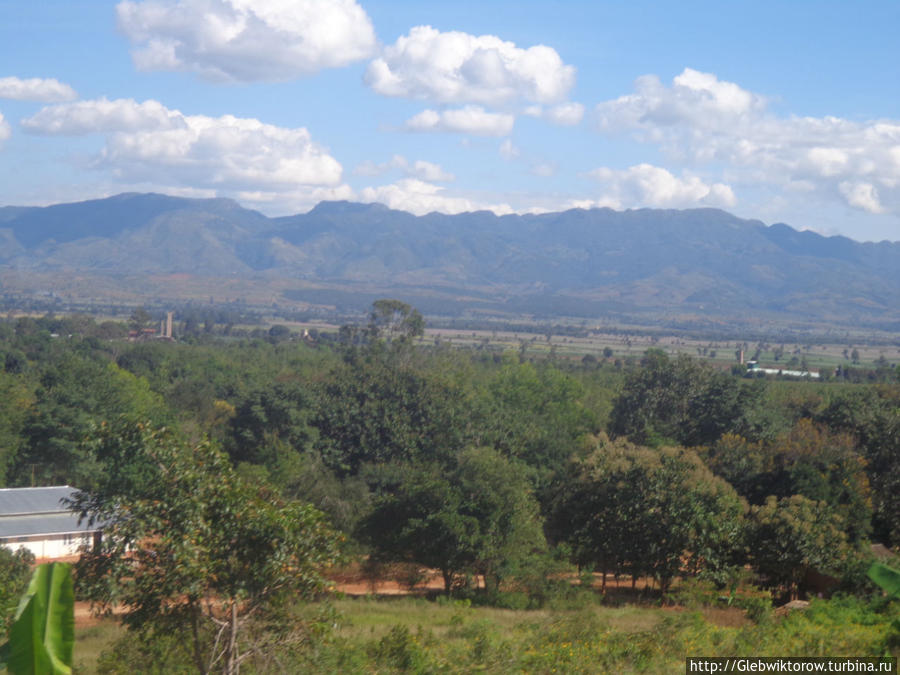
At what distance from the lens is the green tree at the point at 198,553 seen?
938 cm

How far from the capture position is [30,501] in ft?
99.3

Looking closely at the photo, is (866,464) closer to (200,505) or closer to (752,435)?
(752,435)

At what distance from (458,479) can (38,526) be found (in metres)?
14.5

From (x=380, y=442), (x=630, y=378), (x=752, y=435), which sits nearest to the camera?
(x=752, y=435)

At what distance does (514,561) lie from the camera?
22.9 meters

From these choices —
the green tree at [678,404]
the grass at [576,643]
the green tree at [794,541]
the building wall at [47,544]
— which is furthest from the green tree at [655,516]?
the building wall at [47,544]

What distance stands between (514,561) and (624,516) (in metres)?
3.19

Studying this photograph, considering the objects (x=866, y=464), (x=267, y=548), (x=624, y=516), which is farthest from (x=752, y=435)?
(x=267, y=548)

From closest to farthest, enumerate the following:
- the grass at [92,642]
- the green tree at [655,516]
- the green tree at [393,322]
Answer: the grass at [92,642] < the green tree at [655,516] < the green tree at [393,322]

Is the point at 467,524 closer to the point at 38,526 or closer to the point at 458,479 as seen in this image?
the point at 458,479

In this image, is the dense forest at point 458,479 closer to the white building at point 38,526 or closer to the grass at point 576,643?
the grass at point 576,643

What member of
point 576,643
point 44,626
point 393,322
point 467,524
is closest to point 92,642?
point 576,643

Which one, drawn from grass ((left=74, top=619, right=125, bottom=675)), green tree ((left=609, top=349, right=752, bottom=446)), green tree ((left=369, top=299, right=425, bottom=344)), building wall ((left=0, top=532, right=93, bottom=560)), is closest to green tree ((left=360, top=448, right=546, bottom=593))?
grass ((left=74, top=619, right=125, bottom=675))

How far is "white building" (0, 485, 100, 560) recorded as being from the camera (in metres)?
27.7
